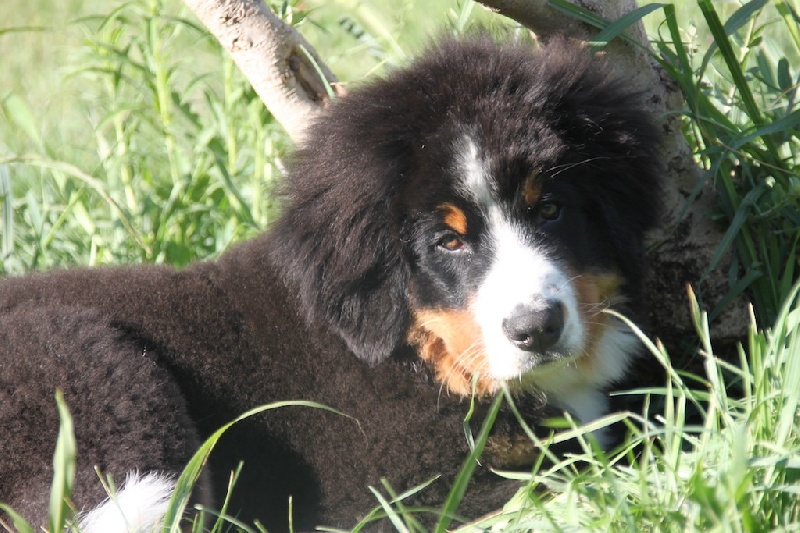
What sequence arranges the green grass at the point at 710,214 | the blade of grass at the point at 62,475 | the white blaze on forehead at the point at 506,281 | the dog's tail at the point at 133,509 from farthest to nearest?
1. the white blaze on forehead at the point at 506,281
2. the dog's tail at the point at 133,509
3. the green grass at the point at 710,214
4. the blade of grass at the point at 62,475

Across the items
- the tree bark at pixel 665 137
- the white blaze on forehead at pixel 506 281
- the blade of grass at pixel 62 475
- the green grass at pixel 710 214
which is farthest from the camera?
the tree bark at pixel 665 137

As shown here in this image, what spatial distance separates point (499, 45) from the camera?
3510 mm

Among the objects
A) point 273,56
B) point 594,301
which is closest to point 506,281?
point 594,301

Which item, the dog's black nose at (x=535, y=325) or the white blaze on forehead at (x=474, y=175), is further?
the white blaze on forehead at (x=474, y=175)

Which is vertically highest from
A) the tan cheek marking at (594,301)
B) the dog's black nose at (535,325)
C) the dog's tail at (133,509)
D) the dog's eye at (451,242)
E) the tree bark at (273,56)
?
the tree bark at (273,56)

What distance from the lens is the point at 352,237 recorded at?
10.6 feet

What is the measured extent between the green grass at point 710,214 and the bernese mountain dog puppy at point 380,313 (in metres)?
0.22

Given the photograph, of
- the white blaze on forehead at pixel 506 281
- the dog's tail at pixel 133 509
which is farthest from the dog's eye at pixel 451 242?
the dog's tail at pixel 133 509

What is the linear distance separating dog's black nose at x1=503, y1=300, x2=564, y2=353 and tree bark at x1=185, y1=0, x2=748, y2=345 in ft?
A: 3.49

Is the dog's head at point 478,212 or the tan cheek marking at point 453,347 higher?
the dog's head at point 478,212

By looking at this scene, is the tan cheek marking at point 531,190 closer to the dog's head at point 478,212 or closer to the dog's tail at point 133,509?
the dog's head at point 478,212

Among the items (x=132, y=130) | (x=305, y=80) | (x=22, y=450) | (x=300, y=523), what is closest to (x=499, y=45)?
(x=305, y=80)

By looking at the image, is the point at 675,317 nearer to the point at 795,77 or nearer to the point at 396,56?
the point at 795,77

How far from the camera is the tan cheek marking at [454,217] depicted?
314 cm
